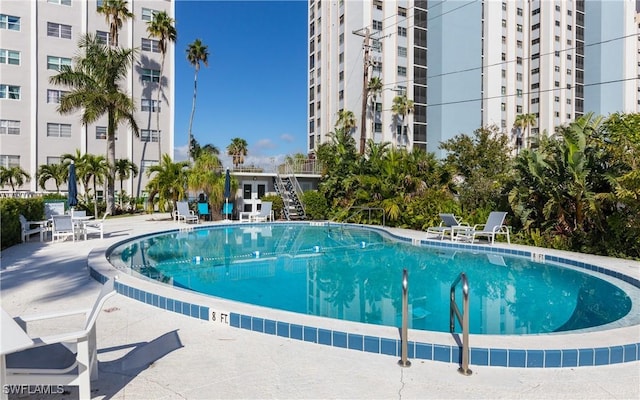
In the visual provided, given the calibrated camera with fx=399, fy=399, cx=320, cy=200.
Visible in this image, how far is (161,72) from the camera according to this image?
35625 millimetres

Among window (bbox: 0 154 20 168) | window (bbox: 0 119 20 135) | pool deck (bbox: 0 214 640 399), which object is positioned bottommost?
pool deck (bbox: 0 214 640 399)

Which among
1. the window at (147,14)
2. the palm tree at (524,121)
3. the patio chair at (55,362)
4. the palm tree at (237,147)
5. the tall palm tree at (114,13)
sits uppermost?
the window at (147,14)

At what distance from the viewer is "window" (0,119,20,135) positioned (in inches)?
1179

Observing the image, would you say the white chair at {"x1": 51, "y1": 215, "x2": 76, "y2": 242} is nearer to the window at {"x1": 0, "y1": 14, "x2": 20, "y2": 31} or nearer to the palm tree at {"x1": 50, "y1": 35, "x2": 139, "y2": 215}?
the palm tree at {"x1": 50, "y1": 35, "x2": 139, "y2": 215}

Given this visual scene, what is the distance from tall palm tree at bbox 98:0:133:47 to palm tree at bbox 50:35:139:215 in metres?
8.25

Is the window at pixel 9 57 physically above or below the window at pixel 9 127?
above

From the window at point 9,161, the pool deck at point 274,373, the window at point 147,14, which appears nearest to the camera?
the pool deck at point 274,373

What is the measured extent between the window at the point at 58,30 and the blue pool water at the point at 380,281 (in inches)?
1073

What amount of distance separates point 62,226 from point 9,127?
2451cm

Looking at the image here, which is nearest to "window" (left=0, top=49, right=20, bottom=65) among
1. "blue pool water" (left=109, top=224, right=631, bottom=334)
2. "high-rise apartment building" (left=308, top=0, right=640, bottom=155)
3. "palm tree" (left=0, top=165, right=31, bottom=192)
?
"palm tree" (left=0, top=165, right=31, bottom=192)

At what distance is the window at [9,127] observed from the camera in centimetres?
2995

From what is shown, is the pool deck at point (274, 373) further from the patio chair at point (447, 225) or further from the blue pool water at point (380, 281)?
the patio chair at point (447, 225)

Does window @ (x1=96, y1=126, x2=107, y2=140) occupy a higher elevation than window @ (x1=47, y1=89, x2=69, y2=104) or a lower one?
lower

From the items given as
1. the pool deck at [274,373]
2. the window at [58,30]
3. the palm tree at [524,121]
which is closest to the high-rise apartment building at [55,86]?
the window at [58,30]
